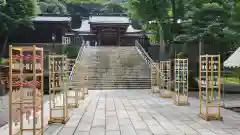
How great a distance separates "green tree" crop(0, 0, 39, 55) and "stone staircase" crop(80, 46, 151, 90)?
627 centimetres

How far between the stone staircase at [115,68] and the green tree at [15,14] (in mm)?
6274

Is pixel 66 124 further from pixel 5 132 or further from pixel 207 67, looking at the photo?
pixel 207 67

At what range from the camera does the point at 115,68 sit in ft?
76.8

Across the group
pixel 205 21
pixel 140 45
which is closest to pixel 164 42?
pixel 140 45

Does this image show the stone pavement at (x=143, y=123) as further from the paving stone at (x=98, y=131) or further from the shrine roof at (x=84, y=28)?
the shrine roof at (x=84, y=28)

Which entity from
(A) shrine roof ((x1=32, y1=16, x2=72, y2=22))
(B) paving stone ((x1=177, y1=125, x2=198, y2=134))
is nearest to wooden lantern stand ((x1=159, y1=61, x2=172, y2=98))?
(B) paving stone ((x1=177, y1=125, x2=198, y2=134))

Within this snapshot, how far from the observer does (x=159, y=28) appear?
25234mm

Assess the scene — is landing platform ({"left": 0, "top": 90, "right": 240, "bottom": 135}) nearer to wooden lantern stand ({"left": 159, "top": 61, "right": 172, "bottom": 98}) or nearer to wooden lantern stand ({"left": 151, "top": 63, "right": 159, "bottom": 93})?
wooden lantern stand ({"left": 159, "top": 61, "right": 172, "bottom": 98})

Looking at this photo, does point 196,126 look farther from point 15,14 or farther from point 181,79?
point 15,14

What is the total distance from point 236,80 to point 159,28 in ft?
29.0

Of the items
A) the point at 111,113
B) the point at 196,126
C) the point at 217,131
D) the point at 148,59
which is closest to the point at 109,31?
the point at 148,59

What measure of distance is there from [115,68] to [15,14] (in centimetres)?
1035

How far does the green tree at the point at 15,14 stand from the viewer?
2434 cm

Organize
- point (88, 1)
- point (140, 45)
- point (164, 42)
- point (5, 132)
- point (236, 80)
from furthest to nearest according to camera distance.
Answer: point (88, 1), point (140, 45), point (164, 42), point (236, 80), point (5, 132)
